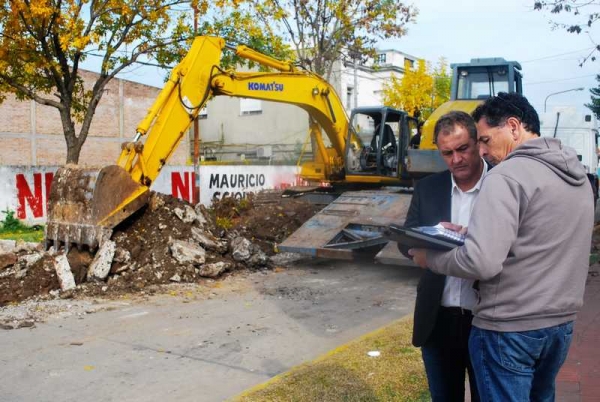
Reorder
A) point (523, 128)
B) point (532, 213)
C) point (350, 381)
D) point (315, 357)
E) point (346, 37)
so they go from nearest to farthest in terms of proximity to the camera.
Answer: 1. point (532, 213)
2. point (523, 128)
3. point (350, 381)
4. point (315, 357)
5. point (346, 37)

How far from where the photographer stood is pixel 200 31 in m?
14.5

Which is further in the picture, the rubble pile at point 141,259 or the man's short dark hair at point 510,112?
the rubble pile at point 141,259

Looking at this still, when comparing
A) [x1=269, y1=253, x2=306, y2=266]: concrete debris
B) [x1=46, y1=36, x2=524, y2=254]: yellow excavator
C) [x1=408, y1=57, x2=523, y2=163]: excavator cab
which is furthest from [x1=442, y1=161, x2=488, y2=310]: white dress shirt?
[x1=408, y1=57, x2=523, y2=163]: excavator cab

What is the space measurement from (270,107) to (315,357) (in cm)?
3620

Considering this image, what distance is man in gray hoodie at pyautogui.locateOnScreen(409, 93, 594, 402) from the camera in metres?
2.37

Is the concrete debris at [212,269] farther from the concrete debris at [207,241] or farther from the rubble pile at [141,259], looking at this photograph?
the concrete debris at [207,241]

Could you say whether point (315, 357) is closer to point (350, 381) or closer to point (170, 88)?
point (350, 381)

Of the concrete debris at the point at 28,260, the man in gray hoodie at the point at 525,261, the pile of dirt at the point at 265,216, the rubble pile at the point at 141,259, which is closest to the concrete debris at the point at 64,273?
the rubble pile at the point at 141,259

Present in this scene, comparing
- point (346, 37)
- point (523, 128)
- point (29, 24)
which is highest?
point (346, 37)

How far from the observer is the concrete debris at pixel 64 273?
841 centimetres

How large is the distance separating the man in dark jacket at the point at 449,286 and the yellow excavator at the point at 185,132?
6447 millimetres

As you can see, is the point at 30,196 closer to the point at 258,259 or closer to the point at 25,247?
the point at 25,247

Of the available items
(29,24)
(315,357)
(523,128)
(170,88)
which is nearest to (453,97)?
(170,88)

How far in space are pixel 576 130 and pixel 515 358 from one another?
1700cm
